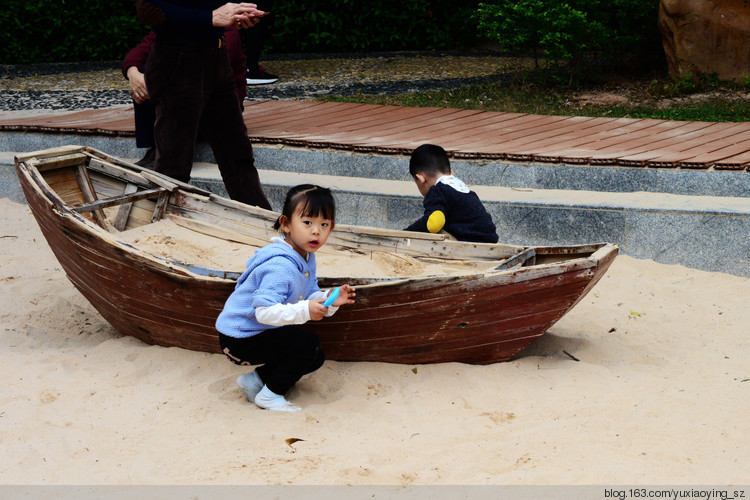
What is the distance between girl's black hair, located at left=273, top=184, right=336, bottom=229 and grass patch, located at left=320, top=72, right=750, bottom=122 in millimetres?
4420

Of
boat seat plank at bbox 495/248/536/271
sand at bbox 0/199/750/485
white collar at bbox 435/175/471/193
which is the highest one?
white collar at bbox 435/175/471/193

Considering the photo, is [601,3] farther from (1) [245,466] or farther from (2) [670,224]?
(1) [245,466]

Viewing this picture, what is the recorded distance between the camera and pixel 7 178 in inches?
276

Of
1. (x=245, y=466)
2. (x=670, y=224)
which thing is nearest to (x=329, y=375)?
(x=245, y=466)

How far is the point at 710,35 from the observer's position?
7.79 meters

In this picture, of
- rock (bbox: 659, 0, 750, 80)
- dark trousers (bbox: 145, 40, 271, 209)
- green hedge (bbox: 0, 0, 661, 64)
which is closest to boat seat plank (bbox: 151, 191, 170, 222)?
dark trousers (bbox: 145, 40, 271, 209)

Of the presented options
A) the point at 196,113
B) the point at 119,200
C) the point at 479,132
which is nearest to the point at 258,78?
the point at 479,132

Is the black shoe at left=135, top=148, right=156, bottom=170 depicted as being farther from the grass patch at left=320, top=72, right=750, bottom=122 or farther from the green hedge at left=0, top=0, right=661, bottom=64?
the green hedge at left=0, top=0, right=661, bottom=64

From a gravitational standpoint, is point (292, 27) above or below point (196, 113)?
above

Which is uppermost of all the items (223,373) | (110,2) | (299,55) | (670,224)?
(110,2)

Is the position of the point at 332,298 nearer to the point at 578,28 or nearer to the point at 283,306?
the point at 283,306

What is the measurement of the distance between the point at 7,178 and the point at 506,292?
500 cm

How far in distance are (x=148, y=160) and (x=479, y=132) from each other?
2.45 metres

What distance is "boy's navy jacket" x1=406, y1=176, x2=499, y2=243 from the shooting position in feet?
14.6
